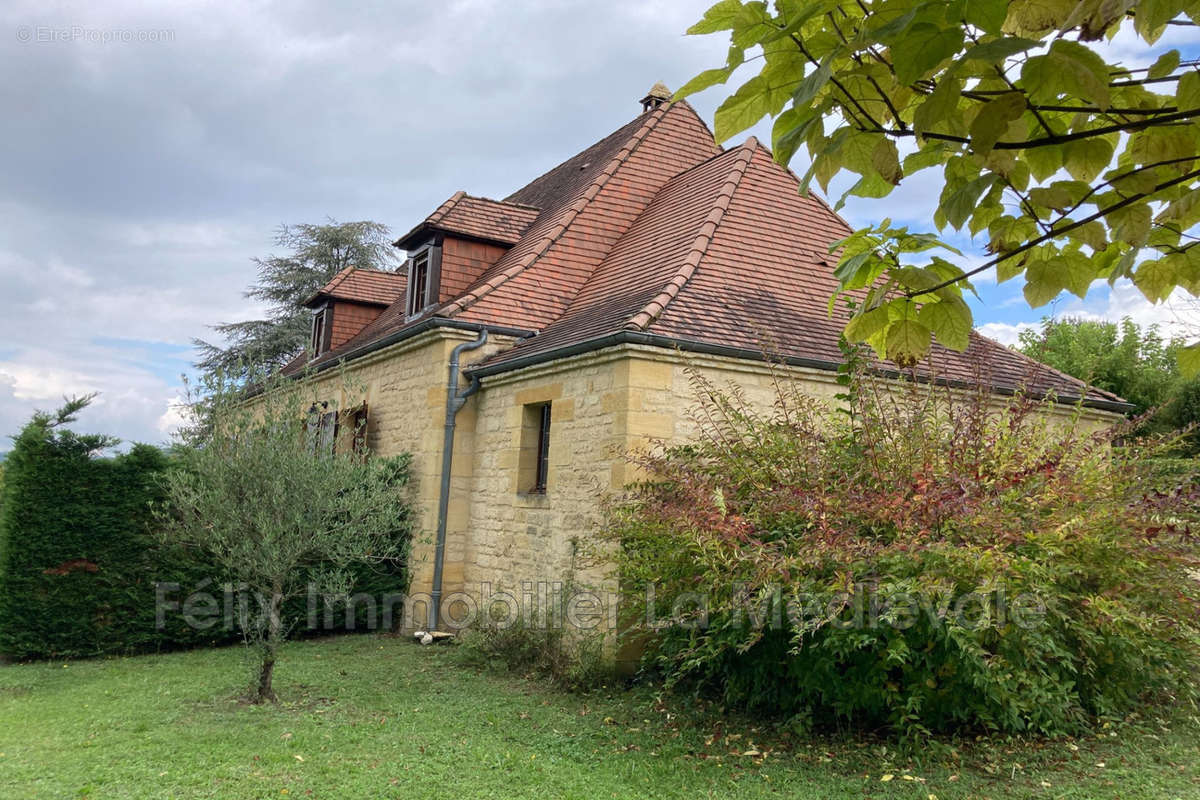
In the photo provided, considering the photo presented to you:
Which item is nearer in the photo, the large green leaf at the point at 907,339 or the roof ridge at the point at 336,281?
the large green leaf at the point at 907,339

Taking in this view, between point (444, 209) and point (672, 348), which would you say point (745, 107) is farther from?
point (444, 209)

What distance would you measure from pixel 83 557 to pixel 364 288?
359 inches

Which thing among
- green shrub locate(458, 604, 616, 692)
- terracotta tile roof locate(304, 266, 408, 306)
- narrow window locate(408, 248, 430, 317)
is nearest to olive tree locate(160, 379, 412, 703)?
green shrub locate(458, 604, 616, 692)

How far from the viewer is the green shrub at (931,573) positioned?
552cm

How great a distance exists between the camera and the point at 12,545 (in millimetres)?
9414

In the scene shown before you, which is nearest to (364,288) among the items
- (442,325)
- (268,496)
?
(442,325)

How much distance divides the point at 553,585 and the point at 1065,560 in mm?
5029

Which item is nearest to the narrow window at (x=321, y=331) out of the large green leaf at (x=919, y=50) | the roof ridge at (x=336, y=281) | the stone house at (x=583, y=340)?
the roof ridge at (x=336, y=281)

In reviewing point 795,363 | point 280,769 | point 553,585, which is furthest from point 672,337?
point 280,769

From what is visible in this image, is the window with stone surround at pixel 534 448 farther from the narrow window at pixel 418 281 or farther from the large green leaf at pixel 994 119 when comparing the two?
the large green leaf at pixel 994 119

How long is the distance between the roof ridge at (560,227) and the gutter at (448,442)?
Result: 1.65ft

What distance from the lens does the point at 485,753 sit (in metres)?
5.98

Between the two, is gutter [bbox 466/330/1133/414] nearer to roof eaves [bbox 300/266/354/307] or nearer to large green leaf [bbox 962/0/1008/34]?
large green leaf [bbox 962/0/1008/34]

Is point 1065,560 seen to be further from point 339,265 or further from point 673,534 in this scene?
point 339,265
